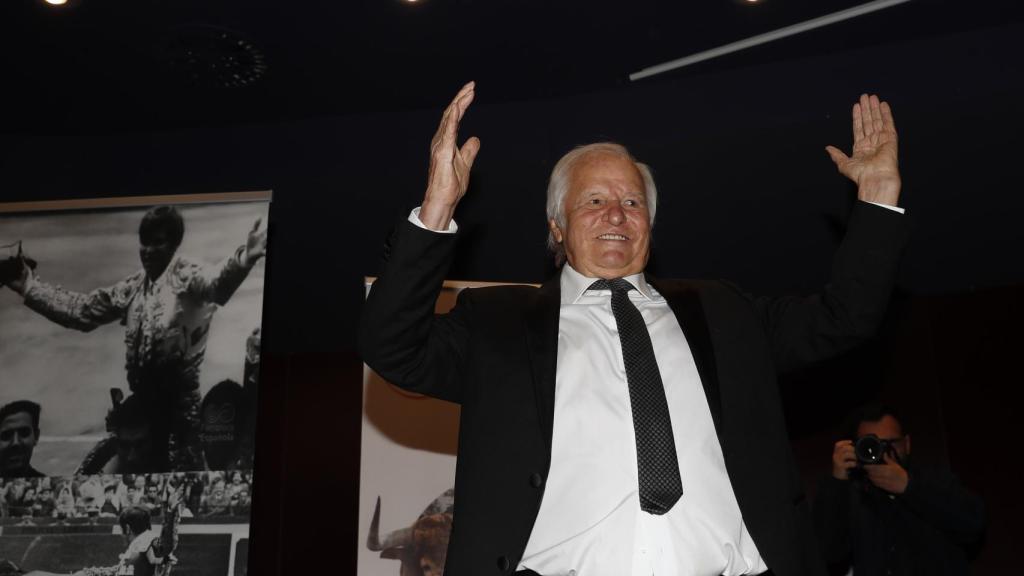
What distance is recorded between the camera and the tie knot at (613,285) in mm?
2111

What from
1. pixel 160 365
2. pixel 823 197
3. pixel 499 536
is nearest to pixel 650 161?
pixel 823 197

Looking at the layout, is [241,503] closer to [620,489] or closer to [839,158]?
[620,489]

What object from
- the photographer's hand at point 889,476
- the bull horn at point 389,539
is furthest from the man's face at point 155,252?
the photographer's hand at point 889,476

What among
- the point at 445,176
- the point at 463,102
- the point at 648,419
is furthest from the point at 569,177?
the point at 648,419

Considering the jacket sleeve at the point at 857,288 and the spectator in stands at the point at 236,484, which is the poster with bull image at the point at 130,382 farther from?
the jacket sleeve at the point at 857,288

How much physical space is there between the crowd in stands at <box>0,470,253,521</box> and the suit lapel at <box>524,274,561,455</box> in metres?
1.54

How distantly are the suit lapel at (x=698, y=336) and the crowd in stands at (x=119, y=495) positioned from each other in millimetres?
1704

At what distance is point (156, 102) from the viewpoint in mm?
4223

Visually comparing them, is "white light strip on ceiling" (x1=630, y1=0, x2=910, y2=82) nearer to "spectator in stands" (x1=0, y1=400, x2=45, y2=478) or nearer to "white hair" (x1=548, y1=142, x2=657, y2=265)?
"white hair" (x1=548, y1=142, x2=657, y2=265)

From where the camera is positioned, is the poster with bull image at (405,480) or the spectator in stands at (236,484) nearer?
the spectator in stands at (236,484)

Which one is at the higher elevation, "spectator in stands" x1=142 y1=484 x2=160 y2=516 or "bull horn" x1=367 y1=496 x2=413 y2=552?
"spectator in stands" x1=142 y1=484 x2=160 y2=516

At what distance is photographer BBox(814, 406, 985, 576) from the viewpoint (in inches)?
142

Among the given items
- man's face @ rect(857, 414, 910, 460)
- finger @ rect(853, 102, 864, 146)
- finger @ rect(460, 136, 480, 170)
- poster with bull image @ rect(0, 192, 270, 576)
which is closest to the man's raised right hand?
finger @ rect(460, 136, 480, 170)

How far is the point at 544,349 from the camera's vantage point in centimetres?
193
